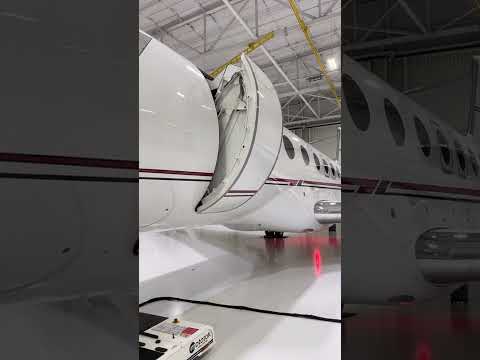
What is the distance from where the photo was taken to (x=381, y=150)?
1.02 m

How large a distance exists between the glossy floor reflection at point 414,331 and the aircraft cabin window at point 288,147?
Result: 410cm

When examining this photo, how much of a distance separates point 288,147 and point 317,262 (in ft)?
6.50

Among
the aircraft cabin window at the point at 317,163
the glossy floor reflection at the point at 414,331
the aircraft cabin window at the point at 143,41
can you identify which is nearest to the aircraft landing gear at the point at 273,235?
the aircraft cabin window at the point at 317,163

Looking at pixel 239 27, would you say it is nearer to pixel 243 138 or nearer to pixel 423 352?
pixel 243 138

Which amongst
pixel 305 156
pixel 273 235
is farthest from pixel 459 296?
pixel 273 235

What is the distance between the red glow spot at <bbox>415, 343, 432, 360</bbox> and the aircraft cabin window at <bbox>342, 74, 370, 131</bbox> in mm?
697

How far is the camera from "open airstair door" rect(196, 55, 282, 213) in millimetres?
2701

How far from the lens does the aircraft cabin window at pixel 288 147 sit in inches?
198

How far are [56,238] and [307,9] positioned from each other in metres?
9.58

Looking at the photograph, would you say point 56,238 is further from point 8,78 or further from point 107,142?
point 8,78

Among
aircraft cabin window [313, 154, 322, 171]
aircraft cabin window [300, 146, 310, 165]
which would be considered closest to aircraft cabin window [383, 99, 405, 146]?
aircraft cabin window [300, 146, 310, 165]

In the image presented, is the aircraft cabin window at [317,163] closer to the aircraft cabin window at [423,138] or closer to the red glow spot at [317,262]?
the red glow spot at [317,262]

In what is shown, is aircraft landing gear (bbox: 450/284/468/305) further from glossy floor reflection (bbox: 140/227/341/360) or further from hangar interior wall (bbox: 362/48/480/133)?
glossy floor reflection (bbox: 140/227/341/360)

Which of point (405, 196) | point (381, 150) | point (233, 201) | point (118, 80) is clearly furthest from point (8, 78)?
point (233, 201)
